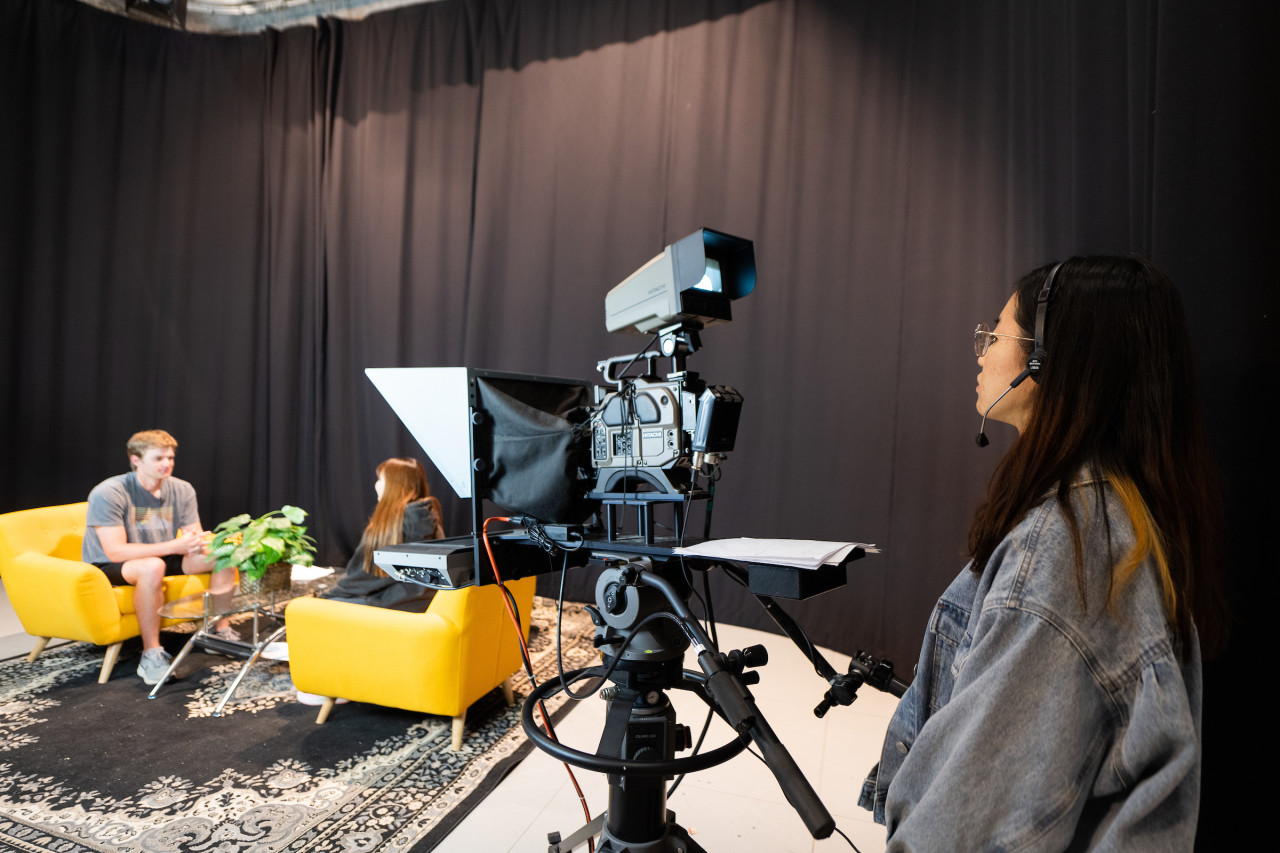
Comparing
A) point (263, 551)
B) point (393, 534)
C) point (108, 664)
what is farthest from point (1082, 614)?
point (108, 664)

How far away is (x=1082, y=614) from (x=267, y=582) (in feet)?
9.40

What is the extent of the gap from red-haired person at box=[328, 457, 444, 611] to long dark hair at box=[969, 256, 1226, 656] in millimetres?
2129

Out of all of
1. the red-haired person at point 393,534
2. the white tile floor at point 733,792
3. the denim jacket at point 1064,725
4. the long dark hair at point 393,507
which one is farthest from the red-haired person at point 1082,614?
the long dark hair at point 393,507

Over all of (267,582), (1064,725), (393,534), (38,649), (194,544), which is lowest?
(38,649)

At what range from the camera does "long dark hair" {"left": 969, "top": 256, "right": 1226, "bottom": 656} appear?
757mm

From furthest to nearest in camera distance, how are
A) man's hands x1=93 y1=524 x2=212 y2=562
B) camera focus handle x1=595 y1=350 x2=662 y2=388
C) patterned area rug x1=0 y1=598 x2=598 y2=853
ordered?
man's hands x1=93 y1=524 x2=212 y2=562
patterned area rug x1=0 y1=598 x2=598 y2=853
camera focus handle x1=595 y1=350 x2=662 y2=388

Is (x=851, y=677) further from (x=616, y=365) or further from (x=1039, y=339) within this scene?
(x=616, y=365)

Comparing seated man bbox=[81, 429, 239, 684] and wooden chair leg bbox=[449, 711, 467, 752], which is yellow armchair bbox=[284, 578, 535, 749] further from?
seated man bbox=[81, 429, 239, 684]

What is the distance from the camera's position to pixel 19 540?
298 centimetres

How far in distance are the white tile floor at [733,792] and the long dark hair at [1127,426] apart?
1411 mm

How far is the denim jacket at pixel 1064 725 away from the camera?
2.19 ft

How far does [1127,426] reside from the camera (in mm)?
786

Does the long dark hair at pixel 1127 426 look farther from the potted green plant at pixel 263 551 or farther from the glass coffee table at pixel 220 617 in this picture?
the glass coffee table at pixel 220 617

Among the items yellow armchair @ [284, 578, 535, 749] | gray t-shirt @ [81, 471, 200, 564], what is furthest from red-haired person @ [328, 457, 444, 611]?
gray t-shirt @ [81, 471, 200, 564]
